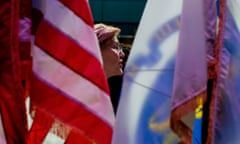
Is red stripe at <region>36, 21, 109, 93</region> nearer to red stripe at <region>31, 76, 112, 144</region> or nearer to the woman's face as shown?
red stripe at <region>31, 76, 112, 144</region>

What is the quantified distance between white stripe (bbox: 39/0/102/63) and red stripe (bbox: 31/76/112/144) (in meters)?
0.13

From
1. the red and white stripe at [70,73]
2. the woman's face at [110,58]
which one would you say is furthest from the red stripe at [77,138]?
the woman's face at [110,58]

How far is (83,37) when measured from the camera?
1519 mm

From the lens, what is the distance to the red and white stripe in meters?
1.49

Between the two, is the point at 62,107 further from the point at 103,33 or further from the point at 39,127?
the point at 103,33

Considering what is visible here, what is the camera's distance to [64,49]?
150 centimetres

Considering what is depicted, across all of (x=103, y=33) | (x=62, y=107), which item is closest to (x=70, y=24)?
(x=62, y=107)

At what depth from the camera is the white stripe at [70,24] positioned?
1.51 metres

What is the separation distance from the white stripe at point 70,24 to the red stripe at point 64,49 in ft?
0.04

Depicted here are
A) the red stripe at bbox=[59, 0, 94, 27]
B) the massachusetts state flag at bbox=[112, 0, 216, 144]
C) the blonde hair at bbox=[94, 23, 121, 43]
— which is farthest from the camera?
the blonde hair at bbox=[94, 23, 121, 43]

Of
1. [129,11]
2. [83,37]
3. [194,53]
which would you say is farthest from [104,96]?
[129,11]

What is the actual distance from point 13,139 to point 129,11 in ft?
21.7

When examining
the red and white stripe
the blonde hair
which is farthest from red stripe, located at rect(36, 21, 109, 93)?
the blonde hair

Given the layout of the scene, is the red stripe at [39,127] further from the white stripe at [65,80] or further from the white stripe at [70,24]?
the white stripe at [70,24]
